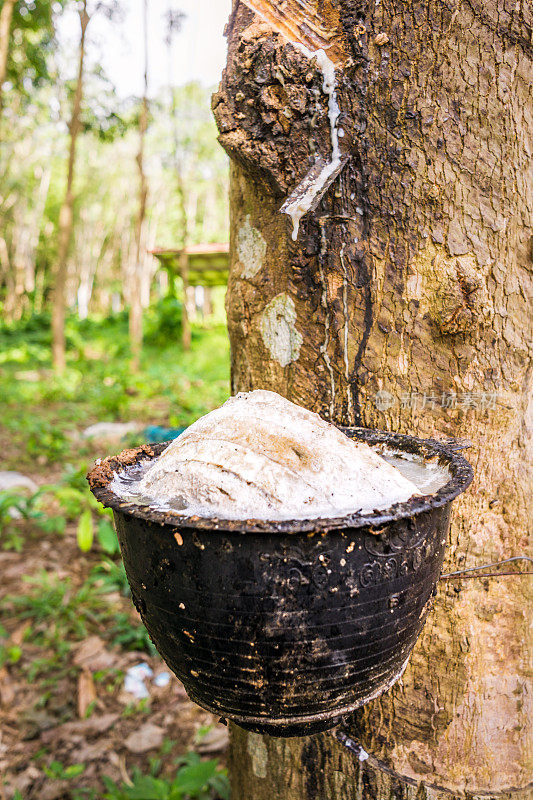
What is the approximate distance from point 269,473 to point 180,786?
1688 millimetres

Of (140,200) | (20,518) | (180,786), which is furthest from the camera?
(140,200)

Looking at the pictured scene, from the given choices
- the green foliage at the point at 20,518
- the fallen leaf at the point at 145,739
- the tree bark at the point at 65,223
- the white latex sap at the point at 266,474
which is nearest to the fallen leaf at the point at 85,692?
the fallen leaf at the point at 145,739

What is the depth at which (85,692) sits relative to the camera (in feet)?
8.80

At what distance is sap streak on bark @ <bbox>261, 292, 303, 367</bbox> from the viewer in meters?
1.51

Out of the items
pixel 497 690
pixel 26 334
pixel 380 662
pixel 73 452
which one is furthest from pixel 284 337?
pixel 26 334

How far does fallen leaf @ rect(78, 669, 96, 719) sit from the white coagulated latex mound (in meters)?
2.05

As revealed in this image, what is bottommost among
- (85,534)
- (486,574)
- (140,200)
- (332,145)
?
(85,534)

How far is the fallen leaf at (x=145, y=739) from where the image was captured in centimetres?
246

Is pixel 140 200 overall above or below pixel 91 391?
above

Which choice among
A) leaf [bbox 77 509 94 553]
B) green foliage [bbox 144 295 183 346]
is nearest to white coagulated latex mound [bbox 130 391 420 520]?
leaf [bbox 77 509 94 553]

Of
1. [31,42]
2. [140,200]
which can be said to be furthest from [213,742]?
[31,42]

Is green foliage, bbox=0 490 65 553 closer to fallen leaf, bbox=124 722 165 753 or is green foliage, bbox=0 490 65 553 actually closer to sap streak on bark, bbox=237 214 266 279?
fallen leaf, bbox=124 722 165 753

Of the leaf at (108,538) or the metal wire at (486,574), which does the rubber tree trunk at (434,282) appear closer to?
the metal wire at (486,574)

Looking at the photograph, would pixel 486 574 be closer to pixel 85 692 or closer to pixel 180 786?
pixel 180 786
